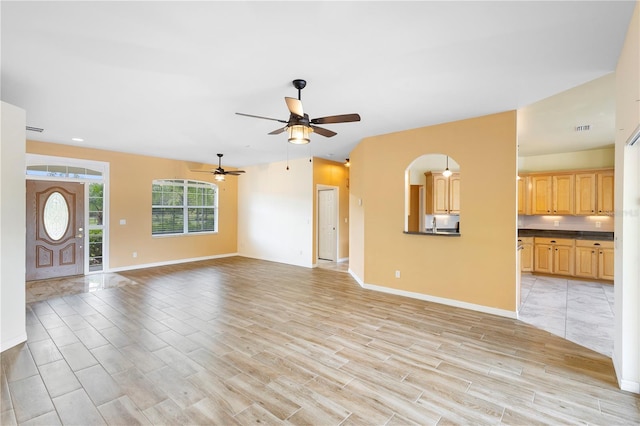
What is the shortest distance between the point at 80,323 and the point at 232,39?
3925mm

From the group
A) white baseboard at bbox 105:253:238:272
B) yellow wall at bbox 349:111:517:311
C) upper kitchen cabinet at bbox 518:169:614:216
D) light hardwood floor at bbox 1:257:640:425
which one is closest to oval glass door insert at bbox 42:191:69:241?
white baseboard at bbox 105:253:238:272

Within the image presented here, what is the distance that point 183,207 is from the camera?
7.99 m

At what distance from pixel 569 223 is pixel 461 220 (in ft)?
14.3

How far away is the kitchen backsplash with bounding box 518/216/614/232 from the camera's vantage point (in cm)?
631

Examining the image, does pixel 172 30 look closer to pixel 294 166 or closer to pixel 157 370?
pixel 157 370

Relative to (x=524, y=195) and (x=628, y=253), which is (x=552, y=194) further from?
(x=628, y=253)

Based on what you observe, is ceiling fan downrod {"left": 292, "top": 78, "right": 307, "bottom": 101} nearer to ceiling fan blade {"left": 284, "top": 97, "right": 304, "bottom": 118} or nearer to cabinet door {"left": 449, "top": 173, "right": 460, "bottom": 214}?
ceiling fan blade {"left": 284, "top": 97, "right": 304, "bottom": 118}

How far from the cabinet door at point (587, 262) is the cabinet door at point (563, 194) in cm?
87

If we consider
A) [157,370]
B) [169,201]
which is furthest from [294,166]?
[157,370]

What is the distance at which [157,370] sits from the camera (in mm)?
2604

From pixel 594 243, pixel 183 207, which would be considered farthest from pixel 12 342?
pixel 594 243

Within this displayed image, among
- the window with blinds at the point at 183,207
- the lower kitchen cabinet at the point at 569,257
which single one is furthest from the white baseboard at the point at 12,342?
the lower kitchen cabinet at the point at 569,257

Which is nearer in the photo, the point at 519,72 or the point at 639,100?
the point at 639,100

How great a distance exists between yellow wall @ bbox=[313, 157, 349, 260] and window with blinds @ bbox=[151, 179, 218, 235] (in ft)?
11.0
